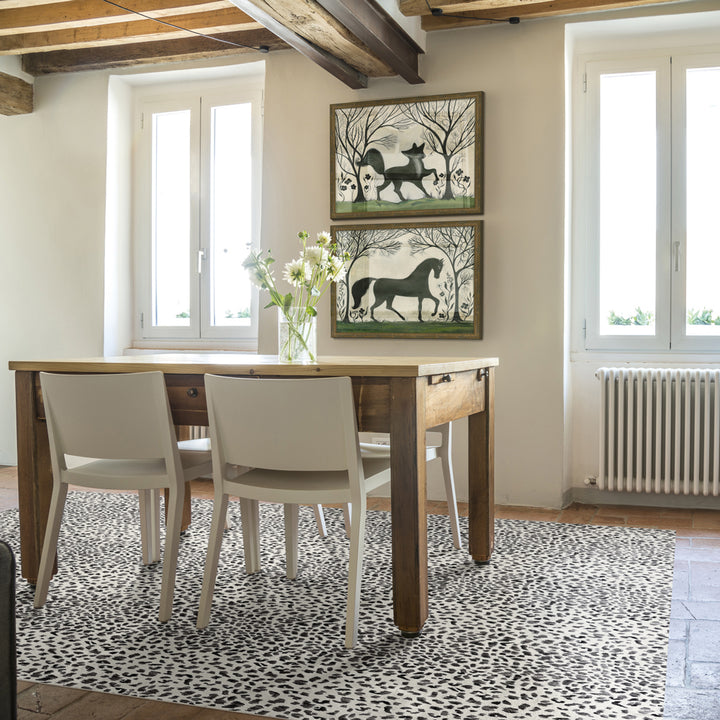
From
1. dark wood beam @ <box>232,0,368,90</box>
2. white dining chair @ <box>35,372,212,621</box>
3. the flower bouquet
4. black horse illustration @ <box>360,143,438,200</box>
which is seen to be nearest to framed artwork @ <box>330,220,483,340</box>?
black horse illustration @ <box>360,143,438,200</box>

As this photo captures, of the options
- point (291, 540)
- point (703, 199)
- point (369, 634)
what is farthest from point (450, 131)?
point (369, 634)

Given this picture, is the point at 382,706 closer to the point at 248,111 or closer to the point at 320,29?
the point at 320,29

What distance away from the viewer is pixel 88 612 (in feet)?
8.14

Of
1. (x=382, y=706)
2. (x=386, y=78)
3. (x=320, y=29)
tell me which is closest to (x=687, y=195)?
(x=386, y=78)

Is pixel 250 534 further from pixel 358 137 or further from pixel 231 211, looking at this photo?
pixel 231 211

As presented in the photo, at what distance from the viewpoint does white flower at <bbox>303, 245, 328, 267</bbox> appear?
2635mm

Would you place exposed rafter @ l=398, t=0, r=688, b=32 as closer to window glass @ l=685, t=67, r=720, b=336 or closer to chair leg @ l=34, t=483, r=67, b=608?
window glass @ l=685, t=67, r=720, b=336

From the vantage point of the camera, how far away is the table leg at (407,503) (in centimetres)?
225

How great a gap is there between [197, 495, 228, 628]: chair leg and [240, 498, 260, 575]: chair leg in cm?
43

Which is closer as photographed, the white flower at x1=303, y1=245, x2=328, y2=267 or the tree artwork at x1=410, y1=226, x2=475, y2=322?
the white flower at x1=303, y1=245, x2=328, y2=267

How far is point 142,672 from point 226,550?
44.8 inches

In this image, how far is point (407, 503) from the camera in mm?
2279

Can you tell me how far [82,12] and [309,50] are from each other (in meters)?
1.35

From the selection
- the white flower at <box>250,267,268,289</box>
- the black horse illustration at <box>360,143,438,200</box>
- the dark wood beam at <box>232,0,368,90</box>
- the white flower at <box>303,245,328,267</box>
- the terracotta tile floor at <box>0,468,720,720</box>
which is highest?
the dark wood beam at <box>232,0,368,90</box>
